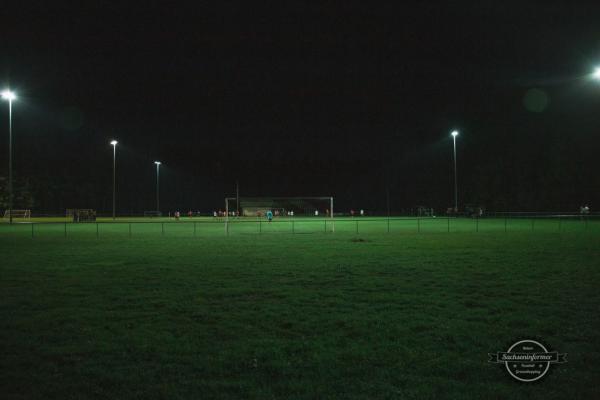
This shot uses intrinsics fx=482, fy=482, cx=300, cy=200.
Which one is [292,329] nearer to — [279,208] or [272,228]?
[272,228]

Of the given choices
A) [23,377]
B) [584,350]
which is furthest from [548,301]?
[23,377]

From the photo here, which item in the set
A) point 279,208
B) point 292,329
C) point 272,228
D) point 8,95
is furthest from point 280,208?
point 292,329

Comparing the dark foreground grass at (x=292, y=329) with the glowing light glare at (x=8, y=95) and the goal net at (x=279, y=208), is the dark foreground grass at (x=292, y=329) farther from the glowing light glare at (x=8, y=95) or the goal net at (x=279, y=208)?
the goal net at (x=279, y=208)

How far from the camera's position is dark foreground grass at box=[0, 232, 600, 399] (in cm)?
545

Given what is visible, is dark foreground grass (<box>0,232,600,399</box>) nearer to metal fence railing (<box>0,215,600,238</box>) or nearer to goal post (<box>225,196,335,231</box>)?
metal fence railing (<box>0,215,600,238</box>)

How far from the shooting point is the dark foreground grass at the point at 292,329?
17.9 ft

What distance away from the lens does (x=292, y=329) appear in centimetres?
765

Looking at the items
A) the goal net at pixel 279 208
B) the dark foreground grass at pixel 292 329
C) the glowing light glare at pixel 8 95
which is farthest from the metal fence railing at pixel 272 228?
the goal net at pixel 279 208

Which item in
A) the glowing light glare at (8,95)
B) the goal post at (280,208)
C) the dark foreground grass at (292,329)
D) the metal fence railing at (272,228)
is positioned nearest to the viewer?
the dark foreground grass at (292,329)

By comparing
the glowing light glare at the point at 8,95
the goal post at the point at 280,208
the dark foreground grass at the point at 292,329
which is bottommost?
the dark foreground grass at the point at 292,329

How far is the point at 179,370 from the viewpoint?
591cm

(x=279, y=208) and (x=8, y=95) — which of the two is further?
(x=279, y=208)

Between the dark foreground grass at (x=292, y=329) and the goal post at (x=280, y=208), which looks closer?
the dark foreground grass at (x=292, y=329)

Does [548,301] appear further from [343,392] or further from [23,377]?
[23,377]
